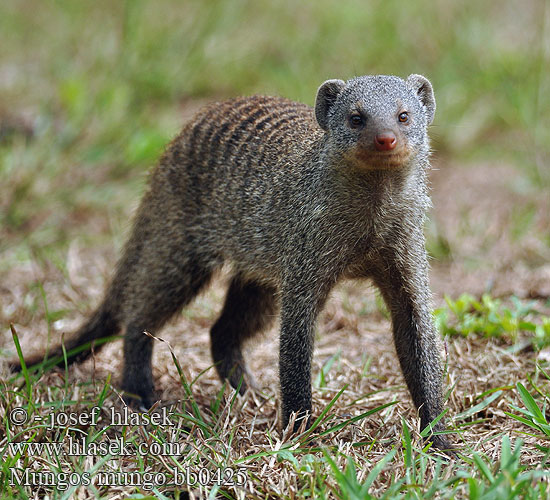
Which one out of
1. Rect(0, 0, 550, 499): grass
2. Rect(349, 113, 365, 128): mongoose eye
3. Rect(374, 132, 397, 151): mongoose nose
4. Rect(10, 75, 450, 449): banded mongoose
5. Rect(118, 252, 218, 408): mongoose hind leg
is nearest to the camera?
Rect(0, 0, 550, 499): grass

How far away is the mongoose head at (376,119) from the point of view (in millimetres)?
2590

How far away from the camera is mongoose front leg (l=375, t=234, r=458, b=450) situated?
9.53 feet

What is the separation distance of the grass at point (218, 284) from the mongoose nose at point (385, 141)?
899mm

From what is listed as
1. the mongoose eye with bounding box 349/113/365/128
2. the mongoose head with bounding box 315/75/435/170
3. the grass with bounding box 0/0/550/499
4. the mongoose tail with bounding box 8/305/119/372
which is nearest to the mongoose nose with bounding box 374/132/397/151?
the mongoose head with bounding box 315/75/435/170

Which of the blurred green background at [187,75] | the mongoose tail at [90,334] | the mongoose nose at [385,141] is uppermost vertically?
the mongoose nose at [385,141]

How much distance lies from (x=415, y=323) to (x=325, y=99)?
0.92 meters

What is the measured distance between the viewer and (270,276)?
3262mm

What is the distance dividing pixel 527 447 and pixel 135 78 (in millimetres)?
4482

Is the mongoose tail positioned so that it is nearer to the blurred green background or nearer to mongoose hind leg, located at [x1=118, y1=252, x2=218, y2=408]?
mongoose hind leg, located at [x1=118, y1=252, x2=218, y2=408]

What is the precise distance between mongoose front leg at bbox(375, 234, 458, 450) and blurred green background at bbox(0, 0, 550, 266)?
2614mm

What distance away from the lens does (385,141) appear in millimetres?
2533

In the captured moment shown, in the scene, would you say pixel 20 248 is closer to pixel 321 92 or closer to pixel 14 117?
pixel 14 117

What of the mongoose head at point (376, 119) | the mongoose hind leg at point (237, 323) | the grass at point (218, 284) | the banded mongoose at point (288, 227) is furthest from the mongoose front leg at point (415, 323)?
the mongoose hind leg at point (237, 323)

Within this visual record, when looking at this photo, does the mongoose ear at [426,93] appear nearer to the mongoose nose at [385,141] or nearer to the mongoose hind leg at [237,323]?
the mongoose nose at [385,141]
